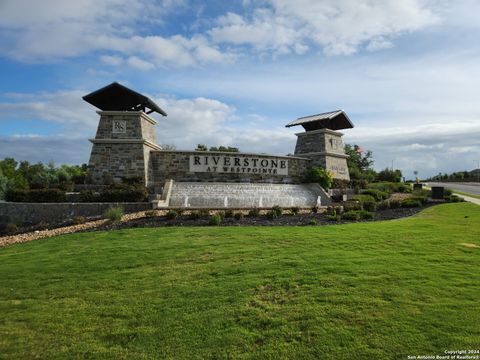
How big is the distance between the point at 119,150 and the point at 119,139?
0.67m

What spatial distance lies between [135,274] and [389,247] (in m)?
5.85

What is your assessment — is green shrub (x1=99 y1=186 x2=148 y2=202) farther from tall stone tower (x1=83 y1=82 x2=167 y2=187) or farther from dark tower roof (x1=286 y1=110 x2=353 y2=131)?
dark tower roof (x1=286 y1=110 x2=353 y2=131)

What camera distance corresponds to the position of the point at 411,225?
12047 mm

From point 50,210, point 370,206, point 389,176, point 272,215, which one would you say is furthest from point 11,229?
point 389,176

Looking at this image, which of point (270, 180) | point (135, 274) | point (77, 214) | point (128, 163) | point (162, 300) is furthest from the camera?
point (270, 180)

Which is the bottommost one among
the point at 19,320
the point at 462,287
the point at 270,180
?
the point at 19,320

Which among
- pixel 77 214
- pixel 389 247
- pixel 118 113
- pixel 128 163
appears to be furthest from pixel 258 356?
pixel 118 113

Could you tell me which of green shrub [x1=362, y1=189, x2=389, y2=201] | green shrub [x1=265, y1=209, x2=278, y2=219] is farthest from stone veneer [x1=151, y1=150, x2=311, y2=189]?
green shrub [x1=265, y1=209, x2=278, y2=219]

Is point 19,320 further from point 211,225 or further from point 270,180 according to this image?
point 270,180

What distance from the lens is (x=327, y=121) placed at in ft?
93.7

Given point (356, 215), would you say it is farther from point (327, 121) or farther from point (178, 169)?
point (327, 121)

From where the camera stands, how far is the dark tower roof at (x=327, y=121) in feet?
93.4

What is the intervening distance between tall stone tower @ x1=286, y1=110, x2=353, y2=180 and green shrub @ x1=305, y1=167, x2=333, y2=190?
58.1 inches

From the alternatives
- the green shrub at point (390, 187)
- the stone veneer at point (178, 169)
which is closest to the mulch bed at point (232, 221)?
the stone veneer at point (178, 169)
